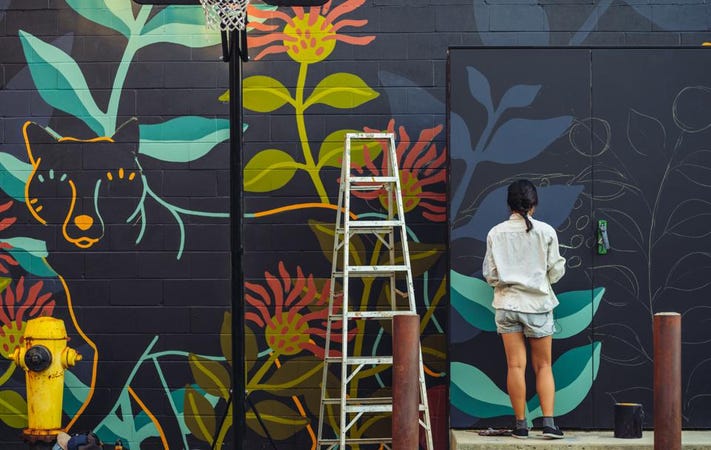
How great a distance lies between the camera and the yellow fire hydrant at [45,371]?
6.98m

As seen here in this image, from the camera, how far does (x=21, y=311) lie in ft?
25.1

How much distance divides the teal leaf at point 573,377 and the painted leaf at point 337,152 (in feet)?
6.27

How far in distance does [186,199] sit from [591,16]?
3.07 meters

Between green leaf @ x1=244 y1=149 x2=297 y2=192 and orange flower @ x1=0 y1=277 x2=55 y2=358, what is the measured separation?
1603 millimetres

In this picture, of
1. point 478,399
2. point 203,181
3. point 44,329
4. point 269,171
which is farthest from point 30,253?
point 478,399

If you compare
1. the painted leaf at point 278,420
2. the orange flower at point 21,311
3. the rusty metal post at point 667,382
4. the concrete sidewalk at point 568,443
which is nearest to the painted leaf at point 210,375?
the painted leaf at point 278,420

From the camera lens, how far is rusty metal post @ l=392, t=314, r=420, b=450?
16.6ft

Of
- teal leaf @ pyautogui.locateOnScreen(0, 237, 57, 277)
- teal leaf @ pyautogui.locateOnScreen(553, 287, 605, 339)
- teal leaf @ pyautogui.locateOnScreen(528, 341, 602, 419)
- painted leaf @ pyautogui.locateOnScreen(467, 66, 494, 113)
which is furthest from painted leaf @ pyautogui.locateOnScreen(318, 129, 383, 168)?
teal leaf @ pyautogui.locateOnScreen(0, 237, 57, 277)

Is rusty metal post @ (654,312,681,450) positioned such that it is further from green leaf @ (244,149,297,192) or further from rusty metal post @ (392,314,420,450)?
green leaf @ (244,149,297,192)

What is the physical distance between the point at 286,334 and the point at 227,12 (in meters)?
2.47

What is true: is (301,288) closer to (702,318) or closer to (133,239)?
(133,239)

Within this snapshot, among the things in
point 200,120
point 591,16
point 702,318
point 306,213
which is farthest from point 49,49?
point 702,318

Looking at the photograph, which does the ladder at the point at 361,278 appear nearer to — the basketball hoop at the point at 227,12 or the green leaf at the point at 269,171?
the green leaf at the point at 269,171

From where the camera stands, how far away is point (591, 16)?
7.60 meters
